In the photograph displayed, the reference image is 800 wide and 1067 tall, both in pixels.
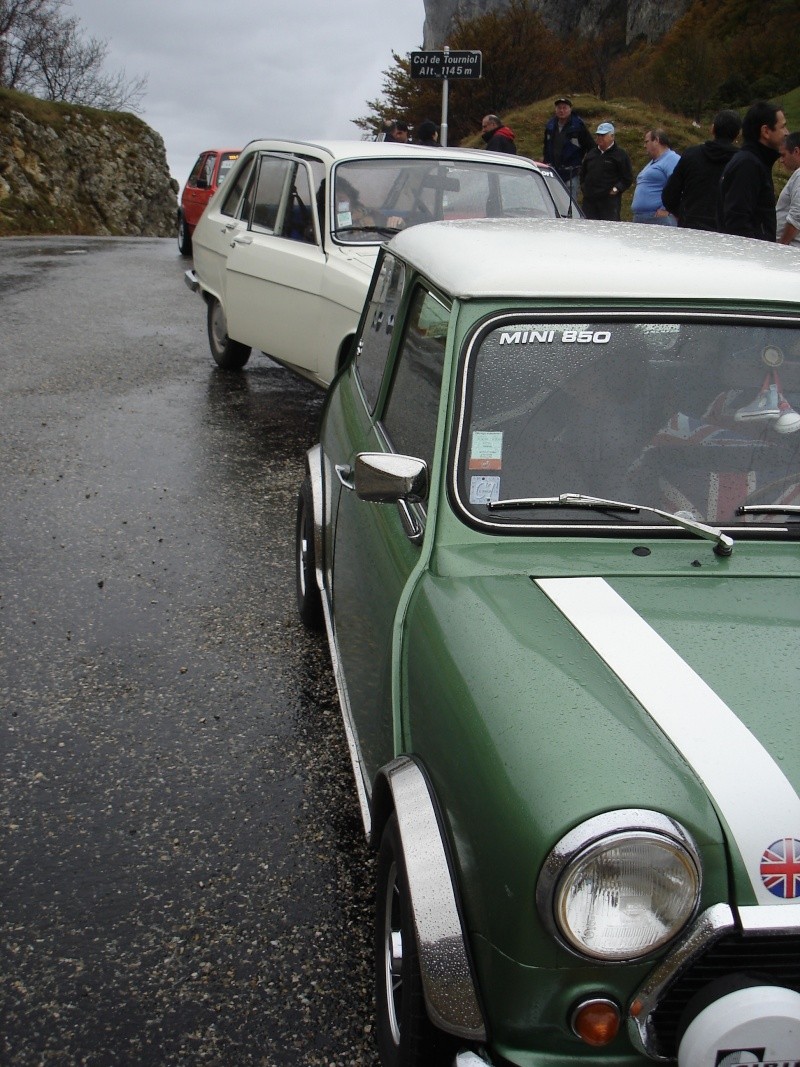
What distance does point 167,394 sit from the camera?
8906 millimetres

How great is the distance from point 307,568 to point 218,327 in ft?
17.3

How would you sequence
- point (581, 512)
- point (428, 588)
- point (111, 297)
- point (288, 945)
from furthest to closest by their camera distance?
point (111, 297)
point (288, 945)
point (581, 512)
point (428, 588)

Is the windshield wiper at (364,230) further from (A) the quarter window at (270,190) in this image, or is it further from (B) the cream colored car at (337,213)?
(A) the quarter window at (270,190)

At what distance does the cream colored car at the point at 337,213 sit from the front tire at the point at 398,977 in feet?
14.7

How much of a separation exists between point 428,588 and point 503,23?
49460 mm

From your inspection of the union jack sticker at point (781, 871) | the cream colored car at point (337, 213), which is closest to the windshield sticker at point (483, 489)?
the union jack sticker at point (781, 871)

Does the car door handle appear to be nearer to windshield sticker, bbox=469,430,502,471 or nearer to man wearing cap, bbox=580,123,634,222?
windshield sticker, bbox=469,430,502,471

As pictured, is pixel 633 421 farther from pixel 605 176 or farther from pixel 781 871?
pixel 605 176

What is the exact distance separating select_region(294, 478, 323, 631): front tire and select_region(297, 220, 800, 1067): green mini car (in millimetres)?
748

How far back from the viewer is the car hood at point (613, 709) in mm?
1848

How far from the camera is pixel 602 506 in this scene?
270cm

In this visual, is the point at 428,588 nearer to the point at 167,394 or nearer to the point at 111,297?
the point at 167,394

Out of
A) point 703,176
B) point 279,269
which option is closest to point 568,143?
point 703,176

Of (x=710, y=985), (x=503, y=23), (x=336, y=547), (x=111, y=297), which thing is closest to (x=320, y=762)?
(x=336, y=547)
